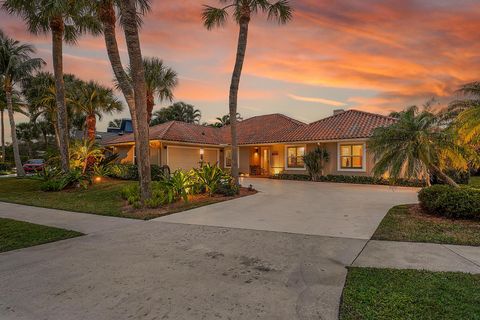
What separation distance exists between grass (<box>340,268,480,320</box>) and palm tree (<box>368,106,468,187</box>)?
4.13 metres

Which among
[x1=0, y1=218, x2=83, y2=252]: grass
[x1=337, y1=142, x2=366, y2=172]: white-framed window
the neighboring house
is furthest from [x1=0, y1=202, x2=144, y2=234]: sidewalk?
[x1=337, y1=142, x2=366, y2=172]: white-framed window

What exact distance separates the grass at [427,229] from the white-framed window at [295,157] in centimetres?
1192

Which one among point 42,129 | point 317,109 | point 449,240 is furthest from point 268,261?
point 42,129

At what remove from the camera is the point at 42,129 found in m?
41.0

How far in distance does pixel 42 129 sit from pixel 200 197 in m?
41.9

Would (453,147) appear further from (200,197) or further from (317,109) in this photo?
(317,109)

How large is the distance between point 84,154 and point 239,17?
425 inches

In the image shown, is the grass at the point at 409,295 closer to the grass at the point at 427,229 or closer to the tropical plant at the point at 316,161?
the grass at the point at 427,229

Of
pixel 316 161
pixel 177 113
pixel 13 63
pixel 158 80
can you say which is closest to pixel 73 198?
pixel 158 80

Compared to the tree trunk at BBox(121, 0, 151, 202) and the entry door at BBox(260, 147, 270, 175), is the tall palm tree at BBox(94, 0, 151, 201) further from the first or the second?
the entry door at BBox(260, 147, 270, 175)

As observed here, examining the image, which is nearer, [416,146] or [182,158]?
[416,146]

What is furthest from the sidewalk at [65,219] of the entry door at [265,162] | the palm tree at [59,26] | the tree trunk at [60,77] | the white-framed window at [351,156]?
the entry door at [265,162]

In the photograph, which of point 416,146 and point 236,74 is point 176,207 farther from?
A: point 416,146

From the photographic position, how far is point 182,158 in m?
21.2
